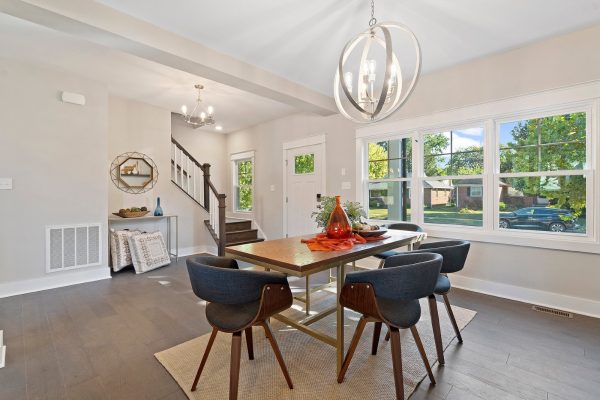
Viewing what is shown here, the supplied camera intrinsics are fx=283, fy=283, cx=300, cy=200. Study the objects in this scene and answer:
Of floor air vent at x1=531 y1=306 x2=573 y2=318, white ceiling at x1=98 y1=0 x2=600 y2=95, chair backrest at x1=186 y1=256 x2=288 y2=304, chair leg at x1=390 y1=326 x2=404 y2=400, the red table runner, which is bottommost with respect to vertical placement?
floor air vent at x1=531 y1=306 x2=573 y2=318

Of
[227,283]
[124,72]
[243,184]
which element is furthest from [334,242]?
[243,184]

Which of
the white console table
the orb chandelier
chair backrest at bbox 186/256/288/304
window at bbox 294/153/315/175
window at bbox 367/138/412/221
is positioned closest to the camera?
chair backrest at bbox 186/256/288/304

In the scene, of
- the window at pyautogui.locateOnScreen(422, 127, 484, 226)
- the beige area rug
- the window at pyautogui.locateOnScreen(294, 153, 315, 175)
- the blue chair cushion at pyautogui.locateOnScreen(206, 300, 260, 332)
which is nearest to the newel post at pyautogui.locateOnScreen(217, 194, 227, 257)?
the window at pyautogui.locateOnScreen(294, 153, 315, 175)

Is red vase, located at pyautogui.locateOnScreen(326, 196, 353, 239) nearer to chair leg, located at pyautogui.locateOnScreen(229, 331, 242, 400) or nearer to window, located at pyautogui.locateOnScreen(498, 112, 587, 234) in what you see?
chair leg, located at pyautogui.locateOnScreen(229, 331, 242, 400)

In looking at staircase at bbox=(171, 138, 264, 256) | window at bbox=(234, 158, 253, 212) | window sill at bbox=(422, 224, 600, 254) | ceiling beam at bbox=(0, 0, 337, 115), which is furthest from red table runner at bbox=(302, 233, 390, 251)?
window at bbox=(234, 158, 253, 212)

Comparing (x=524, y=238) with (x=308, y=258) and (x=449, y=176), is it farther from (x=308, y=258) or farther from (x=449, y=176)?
(x=308, y=258)

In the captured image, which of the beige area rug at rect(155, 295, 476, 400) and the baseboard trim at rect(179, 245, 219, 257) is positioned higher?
the baseboard trim at rect(179, 245, 219, 257)

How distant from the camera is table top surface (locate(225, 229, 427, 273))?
1.62m

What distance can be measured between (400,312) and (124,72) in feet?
13.6

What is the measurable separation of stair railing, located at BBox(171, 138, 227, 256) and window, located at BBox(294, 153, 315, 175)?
1578mm

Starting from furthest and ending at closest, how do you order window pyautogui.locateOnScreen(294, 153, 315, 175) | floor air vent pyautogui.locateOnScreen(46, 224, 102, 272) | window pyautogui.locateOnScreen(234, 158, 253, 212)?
window pyautogui.locateOnScreen(234, 158, 253, 212) < window pyautogui.locateOnScreen(294, 153, 315, 175) < floor air vent pyautogui.locateOnScreen(46, 224, 102, 272)

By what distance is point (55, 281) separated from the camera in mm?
3600

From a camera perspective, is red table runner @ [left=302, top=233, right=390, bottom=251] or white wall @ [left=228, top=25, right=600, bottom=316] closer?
red table runner @ [left=302, top=233, right=390, bottom=251]

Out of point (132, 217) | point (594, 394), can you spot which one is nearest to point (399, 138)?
point (594, 394)
